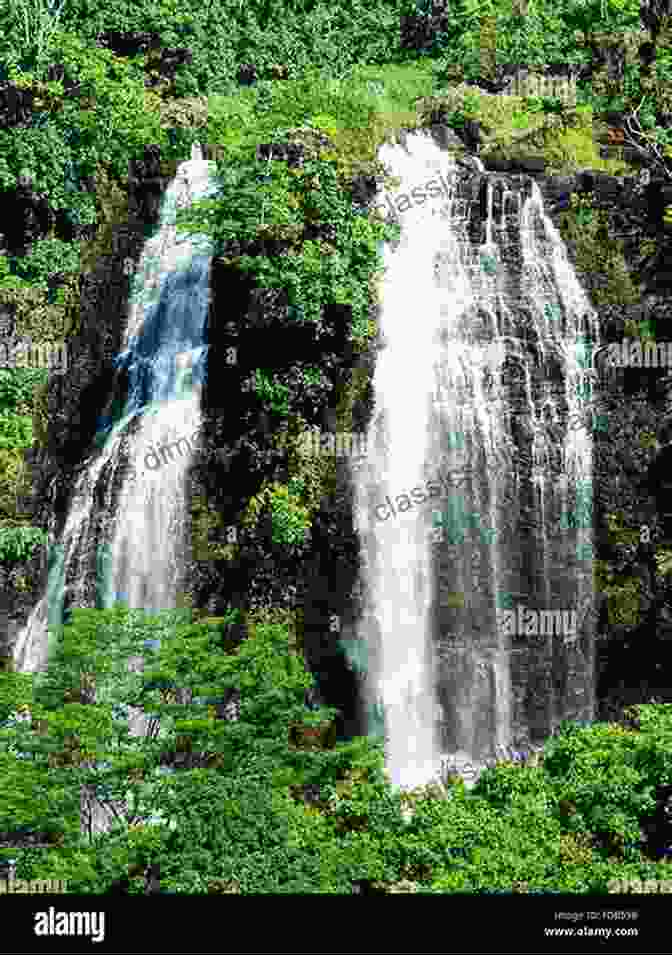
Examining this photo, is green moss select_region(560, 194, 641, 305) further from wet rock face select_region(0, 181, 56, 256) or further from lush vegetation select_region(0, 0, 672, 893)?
wet rock face select_region(0, 181, 56, 256)

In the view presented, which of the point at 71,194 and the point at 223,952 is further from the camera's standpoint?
the point at 71,194

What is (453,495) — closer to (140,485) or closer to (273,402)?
(273,402)

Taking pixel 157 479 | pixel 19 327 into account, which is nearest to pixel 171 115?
pixel 19 327

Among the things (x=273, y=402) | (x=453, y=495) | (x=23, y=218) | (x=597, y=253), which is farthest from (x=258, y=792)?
(x=23, y=218)

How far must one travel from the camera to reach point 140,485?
63.0 feet

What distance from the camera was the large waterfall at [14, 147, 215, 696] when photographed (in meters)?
18.8

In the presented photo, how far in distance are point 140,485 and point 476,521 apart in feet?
15.3

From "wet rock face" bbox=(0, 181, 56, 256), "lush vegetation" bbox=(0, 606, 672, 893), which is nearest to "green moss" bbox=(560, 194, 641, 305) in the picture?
"lush vegetation" bbox=(0, 606, 672, 893)

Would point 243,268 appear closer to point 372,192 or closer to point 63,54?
point 372,192

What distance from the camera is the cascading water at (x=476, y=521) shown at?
17.9 metres

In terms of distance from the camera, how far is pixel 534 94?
24891 millimetres

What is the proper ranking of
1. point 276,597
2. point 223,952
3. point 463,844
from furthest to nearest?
point 276,597 < point 463,844 < point 223,952

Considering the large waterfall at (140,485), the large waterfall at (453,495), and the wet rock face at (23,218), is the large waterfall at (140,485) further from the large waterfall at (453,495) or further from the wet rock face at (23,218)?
the wet rock face at (23,218)

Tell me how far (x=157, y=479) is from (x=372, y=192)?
5160 mm
